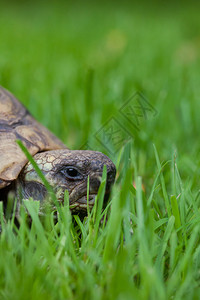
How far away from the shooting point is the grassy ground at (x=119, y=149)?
1070 mm

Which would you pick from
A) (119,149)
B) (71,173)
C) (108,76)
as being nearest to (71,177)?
(71,173)

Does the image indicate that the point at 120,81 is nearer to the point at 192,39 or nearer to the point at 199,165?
the point at 199,165

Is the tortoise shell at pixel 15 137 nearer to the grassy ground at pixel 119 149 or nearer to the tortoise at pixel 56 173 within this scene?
the tortoise at pixel 56 173

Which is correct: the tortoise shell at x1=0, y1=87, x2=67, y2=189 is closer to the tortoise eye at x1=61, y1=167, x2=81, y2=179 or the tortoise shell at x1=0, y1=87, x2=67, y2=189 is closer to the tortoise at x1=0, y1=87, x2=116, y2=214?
the tortoise at x1=0, y1=87, x2=116, y2=214

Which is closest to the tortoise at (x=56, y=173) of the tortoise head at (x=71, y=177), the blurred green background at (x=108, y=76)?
the tortoise head at (x=71, y=177)

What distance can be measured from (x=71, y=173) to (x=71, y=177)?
0.05ft

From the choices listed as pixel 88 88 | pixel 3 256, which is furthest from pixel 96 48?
pixel 3 256

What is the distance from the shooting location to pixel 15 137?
1678 mm

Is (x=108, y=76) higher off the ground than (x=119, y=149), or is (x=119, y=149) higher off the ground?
(x=108, y=76)

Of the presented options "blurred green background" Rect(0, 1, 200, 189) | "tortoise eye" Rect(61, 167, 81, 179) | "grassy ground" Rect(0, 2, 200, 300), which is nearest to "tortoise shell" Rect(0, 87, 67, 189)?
"tortoise eye" Rect(61, 167, 81, 179)

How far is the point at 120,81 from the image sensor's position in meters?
3.55

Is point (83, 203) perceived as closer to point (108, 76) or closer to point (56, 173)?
point (56, 173)

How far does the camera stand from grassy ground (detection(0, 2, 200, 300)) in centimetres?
107

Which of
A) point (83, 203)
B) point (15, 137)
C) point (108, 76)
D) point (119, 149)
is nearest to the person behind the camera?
point (83, 203)
